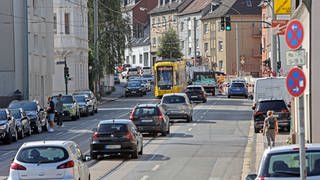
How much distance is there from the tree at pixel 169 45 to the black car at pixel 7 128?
8865 centimetres

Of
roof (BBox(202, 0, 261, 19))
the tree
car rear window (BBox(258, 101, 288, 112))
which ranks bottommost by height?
car rear window (BBox(258, 101, 288, 112))

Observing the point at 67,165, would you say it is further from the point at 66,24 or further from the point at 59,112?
the point at 66,24

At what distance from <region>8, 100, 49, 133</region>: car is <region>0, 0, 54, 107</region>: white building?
13.7 meters

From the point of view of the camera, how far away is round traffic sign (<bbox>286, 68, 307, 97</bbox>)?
1434cm

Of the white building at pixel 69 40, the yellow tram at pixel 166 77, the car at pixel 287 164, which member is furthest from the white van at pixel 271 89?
the white building at pixel 69 40

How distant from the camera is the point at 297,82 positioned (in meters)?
14.4

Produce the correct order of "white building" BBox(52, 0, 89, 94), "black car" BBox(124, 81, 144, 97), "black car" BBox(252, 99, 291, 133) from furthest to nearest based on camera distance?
"black car" BBox(124, 81, 144, 97) → "white building" BBox(52, 0, 89, 94) → "black car" BBox(252, 99, 291, 133)

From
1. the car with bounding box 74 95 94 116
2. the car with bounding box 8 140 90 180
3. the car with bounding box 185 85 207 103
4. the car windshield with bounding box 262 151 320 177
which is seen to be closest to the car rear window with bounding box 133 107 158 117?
the car with bounding box 74 95 94 116

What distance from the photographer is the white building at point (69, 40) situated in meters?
82.9

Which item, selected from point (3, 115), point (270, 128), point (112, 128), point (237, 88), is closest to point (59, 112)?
point (3, 115)

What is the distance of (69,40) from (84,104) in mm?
22955

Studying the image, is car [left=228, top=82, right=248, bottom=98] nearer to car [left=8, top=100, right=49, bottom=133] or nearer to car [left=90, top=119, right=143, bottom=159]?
car [left=8, top=100, right=49, bottom=133]

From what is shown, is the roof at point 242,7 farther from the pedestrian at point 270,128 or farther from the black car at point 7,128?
Answer: the pedestrian at point 270,128

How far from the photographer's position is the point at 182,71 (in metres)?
84.7
